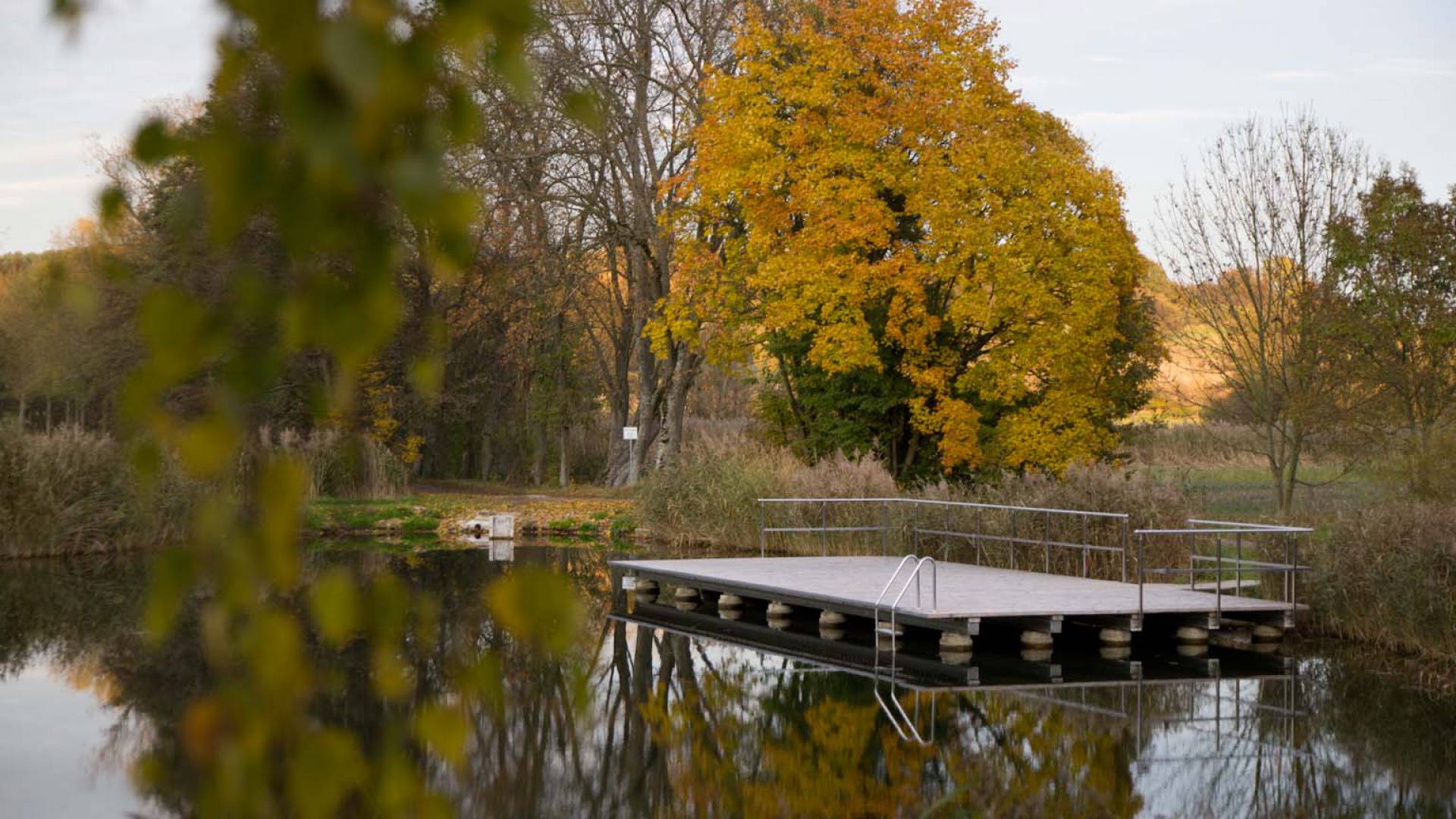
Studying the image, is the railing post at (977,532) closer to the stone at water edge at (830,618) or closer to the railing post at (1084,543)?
the railing post at (1084,543)

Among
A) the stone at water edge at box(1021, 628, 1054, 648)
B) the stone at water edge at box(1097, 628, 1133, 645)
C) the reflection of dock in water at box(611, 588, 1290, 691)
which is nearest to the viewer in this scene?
the reflection of dock in water at box(611, 588, 1290, 691)


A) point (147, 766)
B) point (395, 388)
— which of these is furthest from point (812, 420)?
point (147, 766)

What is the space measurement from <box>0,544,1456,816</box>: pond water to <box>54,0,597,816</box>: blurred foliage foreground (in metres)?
4.47

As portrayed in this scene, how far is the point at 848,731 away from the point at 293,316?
937cm

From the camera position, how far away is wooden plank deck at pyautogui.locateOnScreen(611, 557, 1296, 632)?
1288 centimetres

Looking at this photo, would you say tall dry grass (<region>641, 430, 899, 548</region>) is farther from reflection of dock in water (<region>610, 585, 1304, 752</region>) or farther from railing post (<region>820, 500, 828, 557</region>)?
reflection of dock in water (<region>610, 585, 1304, 752</region>)

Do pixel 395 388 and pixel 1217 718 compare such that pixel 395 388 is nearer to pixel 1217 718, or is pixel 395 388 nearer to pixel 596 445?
pixel 596 445

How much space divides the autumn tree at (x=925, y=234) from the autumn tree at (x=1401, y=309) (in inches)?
140

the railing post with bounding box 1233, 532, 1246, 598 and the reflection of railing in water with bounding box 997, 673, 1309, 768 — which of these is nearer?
the reflection of railing in water with bounding box 997, 673, 1309, 768

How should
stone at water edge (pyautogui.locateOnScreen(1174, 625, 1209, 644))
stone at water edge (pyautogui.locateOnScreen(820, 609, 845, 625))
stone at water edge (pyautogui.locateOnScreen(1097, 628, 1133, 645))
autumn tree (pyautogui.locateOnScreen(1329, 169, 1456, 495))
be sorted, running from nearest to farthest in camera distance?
stone at water edge (pyautogui.locateOnScreen(1097, 628, 1133, 645)) < stone at water edge (pyautogui.locateOnScreen(1174, 625, 1209, 644)) < stone at water edge (pyautogui.locateOnScreen(820, 609, 845, 625)) < autumn tree (pyautogui.locateOnScreen(1329, 169, 1456, 495))

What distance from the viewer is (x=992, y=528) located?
1761cm

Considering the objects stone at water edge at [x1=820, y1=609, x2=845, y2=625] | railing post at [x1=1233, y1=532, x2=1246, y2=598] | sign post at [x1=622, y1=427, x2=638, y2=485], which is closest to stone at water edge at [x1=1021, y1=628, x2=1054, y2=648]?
railing post at [x1=1233, y1=532, x2=1246, y2=598]

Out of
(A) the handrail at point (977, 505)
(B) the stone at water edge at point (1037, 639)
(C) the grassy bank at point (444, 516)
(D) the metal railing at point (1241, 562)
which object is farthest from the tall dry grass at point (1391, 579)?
(C) the grassy bank at point (444, 516)

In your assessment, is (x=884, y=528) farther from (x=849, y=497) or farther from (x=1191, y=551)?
(x=1191, y=551)
